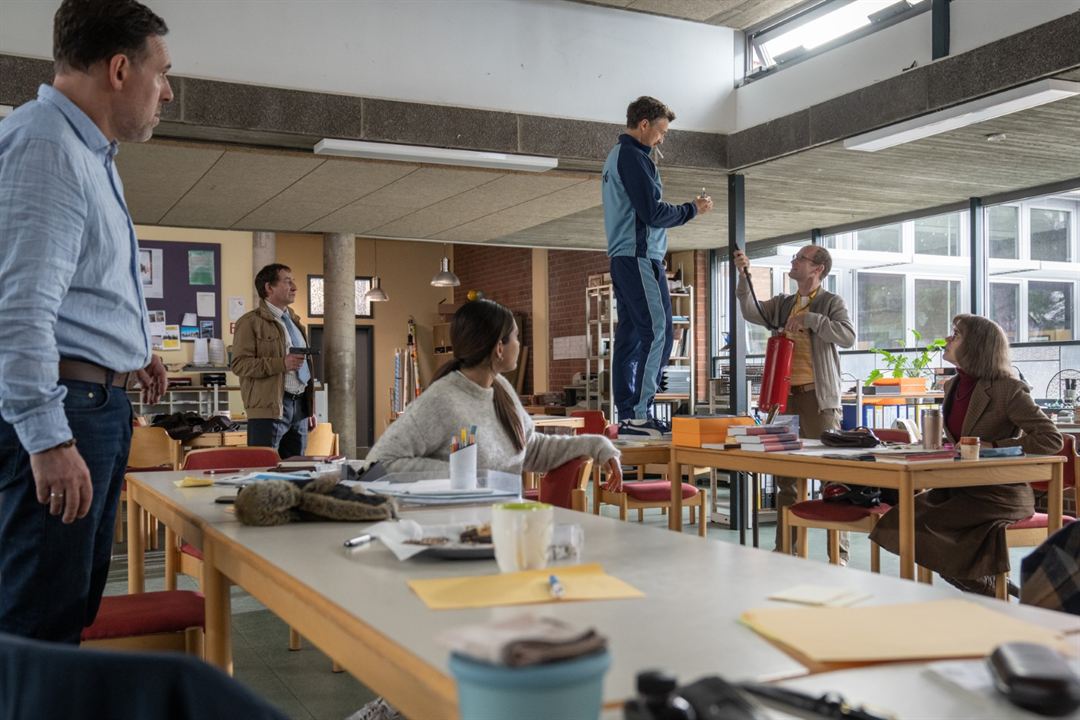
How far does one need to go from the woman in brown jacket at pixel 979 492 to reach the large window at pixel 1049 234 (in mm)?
4678

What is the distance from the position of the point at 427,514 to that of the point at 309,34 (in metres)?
4.46

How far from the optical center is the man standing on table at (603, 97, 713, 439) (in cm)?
484

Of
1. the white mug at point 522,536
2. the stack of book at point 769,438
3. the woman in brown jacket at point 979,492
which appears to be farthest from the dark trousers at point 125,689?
the stack of book at point 769,438

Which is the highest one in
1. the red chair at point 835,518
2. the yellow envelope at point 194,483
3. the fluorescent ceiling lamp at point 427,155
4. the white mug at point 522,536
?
the fluorescent ceiling lamp at point 427,155

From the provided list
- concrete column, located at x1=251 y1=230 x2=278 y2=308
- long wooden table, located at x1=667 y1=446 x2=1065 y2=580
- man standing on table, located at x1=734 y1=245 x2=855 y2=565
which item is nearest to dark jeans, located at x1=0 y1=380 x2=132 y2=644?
long wooden table, located at x1=667 y1=446 x2=1065 y2=580

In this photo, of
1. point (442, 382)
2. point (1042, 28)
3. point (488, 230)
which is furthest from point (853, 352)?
point (442, 382)

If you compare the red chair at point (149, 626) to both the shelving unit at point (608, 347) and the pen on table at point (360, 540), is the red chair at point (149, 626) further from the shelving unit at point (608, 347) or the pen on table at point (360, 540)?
the shelving unit at point (608, 347)

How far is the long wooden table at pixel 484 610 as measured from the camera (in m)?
0.97

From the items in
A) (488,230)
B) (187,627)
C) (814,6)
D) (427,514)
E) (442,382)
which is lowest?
(187,627)

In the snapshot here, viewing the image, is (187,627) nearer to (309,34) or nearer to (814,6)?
(309,34)

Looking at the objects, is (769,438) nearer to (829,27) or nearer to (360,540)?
(360,540)

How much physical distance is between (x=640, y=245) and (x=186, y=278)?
28.8 ft

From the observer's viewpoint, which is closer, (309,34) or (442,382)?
(442,382)

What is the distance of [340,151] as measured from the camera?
5.84 m
